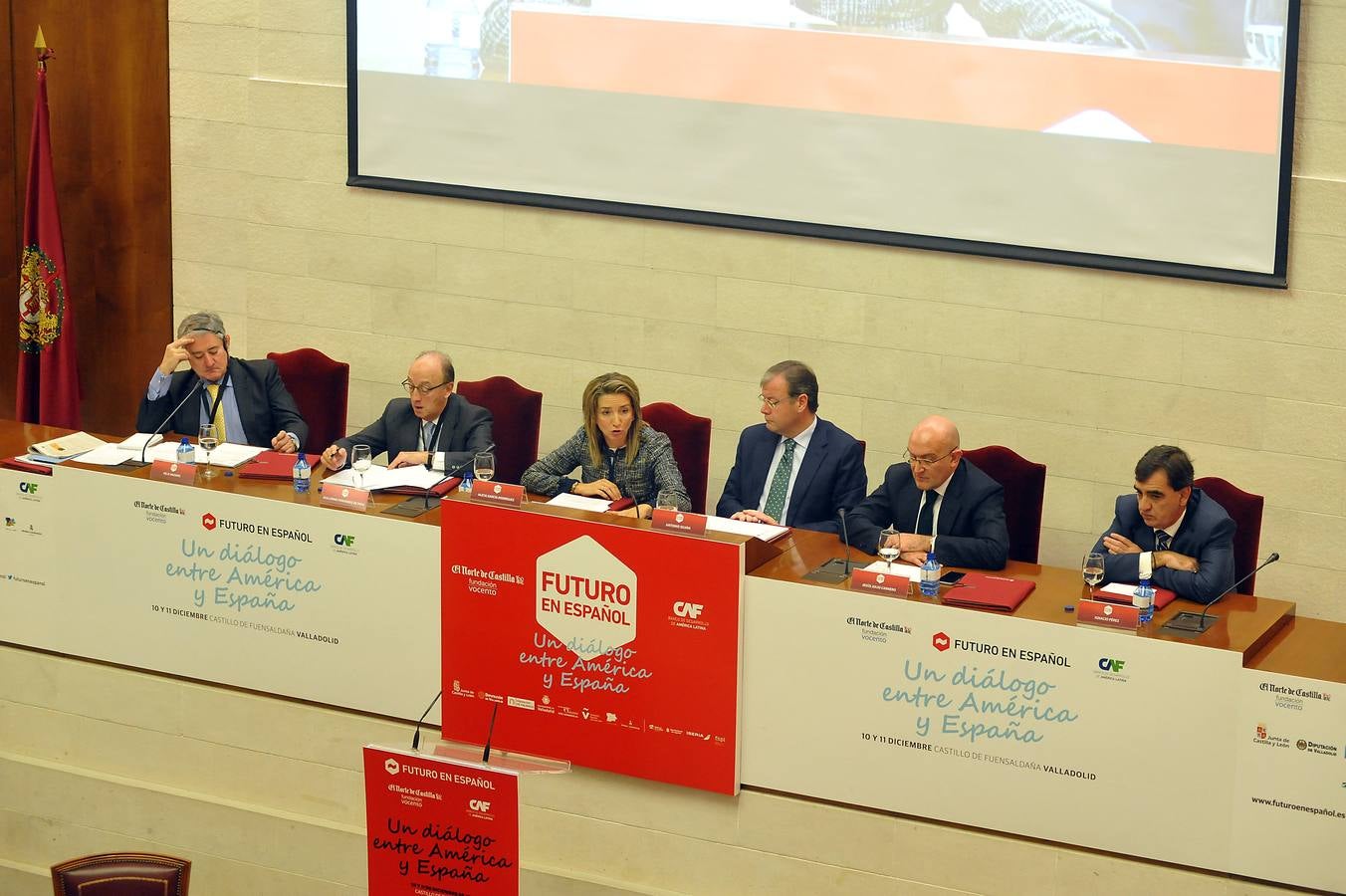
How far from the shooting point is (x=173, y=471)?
511cm

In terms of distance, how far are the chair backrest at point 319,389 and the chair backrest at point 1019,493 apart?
2.50m

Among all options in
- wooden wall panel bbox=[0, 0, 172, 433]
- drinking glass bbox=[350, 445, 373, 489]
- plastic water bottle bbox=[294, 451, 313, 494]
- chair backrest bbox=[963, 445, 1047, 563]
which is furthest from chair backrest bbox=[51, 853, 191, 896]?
wooden wall panel bbox=[0, 0, 172, 433]

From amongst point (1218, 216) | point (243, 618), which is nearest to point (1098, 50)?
point (1218, 216)

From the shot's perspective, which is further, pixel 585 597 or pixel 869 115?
pixel 869 115

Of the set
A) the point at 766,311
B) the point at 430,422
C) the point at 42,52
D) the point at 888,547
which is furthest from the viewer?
the point at 42,52

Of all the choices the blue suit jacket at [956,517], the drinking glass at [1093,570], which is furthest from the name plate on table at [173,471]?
the drinking glass at [1093,570]

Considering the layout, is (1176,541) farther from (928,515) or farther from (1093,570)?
(928,515)

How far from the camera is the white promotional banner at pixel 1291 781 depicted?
13.0ft

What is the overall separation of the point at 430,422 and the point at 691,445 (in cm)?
93

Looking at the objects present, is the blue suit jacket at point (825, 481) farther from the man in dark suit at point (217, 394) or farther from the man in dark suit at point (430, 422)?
the man in dark suit at point (217, 394)

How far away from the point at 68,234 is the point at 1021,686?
17.6ft

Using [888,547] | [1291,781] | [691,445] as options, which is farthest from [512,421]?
[1291,781]

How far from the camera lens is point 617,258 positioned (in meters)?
6.89

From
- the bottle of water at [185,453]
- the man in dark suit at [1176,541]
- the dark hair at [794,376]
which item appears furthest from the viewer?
the dark hair at [794,376]
